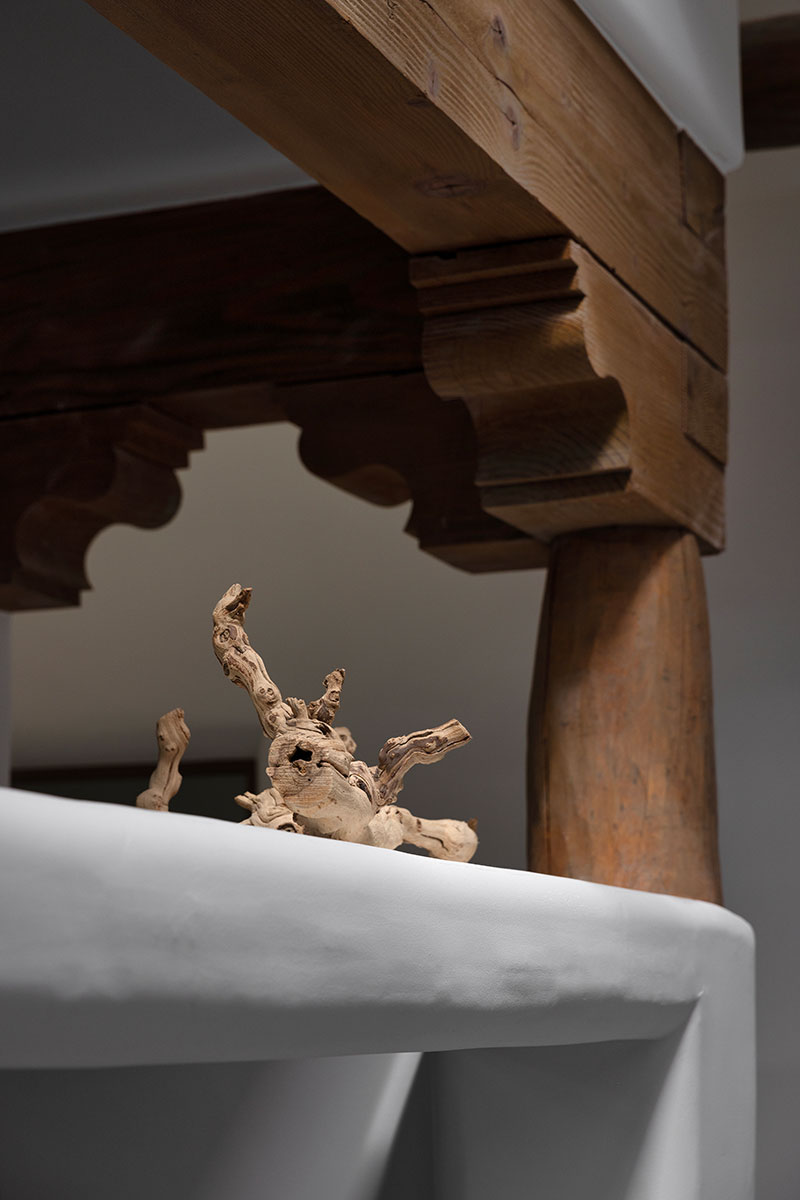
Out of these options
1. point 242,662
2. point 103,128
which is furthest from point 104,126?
point 242,662

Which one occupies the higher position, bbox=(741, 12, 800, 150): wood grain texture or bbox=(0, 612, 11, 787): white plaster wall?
bbox=(741, 12, 800, 150): wood grain texture

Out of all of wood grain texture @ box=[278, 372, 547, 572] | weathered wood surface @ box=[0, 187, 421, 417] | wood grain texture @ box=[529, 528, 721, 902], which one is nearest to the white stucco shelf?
wood grain texture @ box=[529, 528, 721, 902]

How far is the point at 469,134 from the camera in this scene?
5.17 feet

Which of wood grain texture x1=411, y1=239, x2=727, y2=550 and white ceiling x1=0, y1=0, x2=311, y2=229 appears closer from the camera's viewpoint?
wood grain texture x1=411, y1=239, x2=727, y2=550

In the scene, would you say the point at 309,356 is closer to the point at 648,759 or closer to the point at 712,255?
the point at 712,255

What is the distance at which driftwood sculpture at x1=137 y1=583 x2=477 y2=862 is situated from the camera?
Result: 1529 millimetres

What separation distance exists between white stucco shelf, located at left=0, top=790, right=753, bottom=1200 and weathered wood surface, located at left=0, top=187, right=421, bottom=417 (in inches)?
43.7

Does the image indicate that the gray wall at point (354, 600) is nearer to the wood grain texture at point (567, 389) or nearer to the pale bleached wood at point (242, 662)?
the wood grain texture at point (567, 389)

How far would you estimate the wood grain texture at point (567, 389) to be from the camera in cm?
185

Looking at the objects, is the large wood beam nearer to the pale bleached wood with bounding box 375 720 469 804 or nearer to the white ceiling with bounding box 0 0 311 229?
the white ceiling with bounding box 0 0 311 229

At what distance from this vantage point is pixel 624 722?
2129 millimetres

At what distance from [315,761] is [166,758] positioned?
19cm

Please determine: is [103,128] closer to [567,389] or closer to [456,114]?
[567,389]

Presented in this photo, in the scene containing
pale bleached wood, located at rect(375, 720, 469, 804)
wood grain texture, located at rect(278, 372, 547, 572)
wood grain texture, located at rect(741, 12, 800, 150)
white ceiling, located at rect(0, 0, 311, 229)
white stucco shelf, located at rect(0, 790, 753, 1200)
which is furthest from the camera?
wood grain texture, located at rect(741, 12, 800, 150)
